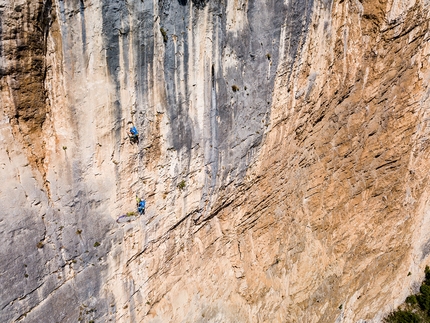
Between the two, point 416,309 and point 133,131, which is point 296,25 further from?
point 416,309

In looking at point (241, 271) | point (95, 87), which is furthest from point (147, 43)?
point (241, 271)

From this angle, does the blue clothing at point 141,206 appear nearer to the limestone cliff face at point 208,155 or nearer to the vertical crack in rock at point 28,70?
the limestone cliff face at point 208,155

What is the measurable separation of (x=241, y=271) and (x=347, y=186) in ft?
13.1

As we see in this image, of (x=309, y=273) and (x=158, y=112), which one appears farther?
(x=309, y=273)

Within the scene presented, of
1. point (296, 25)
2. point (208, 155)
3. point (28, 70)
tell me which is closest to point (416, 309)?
point (208, 155)

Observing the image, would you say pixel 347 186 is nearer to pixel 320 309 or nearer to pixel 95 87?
pixel 320 309

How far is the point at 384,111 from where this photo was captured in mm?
11992

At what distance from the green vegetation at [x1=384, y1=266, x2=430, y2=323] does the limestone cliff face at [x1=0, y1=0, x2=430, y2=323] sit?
7.77ft

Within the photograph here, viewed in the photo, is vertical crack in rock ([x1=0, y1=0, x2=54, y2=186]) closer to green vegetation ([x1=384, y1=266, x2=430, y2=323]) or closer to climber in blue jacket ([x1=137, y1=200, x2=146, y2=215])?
climber in blue jacket ([x1=137, y1=200, x2=146, y2=215])

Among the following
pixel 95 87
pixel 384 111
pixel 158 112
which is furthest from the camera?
pixel 384 111

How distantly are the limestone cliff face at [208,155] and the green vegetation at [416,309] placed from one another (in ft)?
7.77

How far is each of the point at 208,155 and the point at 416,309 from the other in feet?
39.7

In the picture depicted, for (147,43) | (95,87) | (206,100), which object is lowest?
(206,100)

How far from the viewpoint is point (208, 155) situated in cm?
856
